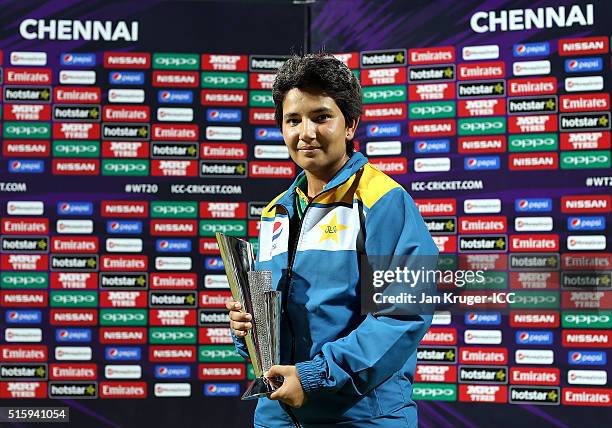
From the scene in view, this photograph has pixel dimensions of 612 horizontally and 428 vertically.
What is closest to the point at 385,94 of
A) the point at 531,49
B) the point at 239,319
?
the point at 531,49

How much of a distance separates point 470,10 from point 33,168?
262cm

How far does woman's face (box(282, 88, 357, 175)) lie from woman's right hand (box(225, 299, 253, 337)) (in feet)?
1.26

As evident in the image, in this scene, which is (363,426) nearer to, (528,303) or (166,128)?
(528,303)

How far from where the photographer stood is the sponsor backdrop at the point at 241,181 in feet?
11.6

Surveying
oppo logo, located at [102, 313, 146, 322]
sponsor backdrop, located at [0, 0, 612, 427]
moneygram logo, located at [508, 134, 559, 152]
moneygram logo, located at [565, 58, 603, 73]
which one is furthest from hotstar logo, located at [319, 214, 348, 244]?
moneygram logo, located at [565, 58, 603, 73]

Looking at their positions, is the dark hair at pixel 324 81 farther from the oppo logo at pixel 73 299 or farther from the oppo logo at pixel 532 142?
the oppo logo at pixel 73 299

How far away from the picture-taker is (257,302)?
1.56 m

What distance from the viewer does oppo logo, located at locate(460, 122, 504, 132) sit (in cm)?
365

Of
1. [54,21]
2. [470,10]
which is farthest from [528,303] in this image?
[54,21]

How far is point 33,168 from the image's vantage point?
12.4 ft

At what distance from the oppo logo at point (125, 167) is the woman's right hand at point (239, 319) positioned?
2.34 m

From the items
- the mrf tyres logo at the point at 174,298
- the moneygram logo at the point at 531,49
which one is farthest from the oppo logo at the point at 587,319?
the mrf tyres logo at the point at 174,298

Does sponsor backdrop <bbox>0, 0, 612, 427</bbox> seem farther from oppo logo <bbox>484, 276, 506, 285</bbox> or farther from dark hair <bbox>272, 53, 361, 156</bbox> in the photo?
dark hair <bbox>272, 53, 361, 156</bbox>

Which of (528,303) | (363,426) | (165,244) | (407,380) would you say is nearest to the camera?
(363,426)
